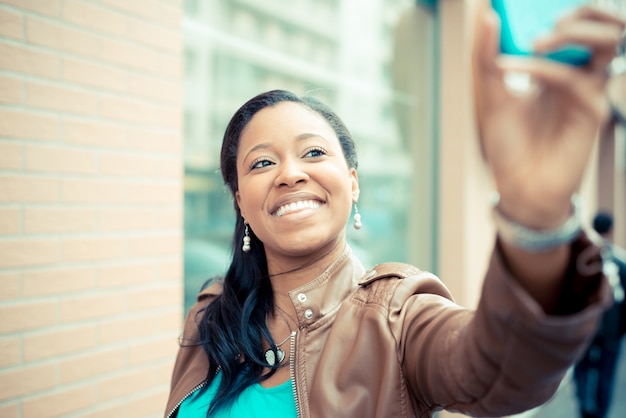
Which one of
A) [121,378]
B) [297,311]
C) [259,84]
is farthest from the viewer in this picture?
[259,84]

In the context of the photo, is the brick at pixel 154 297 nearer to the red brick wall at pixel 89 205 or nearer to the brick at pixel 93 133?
the red brick wall at pixel 89 205

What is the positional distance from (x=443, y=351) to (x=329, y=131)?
85cm

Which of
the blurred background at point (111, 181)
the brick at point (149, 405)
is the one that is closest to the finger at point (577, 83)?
the blurred background at point (111, 181)

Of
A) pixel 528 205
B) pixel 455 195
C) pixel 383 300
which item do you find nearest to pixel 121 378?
pixel 383 300

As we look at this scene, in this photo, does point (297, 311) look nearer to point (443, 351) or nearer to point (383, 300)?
point (383, 300)

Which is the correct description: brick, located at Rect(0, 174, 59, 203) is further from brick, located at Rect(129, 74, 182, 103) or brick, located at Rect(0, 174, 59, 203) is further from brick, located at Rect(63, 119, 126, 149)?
brick, located at Rect(129, 74, 182, 103)

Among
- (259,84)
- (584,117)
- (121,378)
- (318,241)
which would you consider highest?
(259,84)

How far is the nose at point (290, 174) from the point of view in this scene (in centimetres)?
151

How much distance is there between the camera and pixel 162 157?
2.24 metres

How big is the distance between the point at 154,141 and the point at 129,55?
37 cm

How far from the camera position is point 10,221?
176 centimetres

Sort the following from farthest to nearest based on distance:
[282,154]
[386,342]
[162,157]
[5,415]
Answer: [162,157]
[5,415]
[282,154]
[386,342]

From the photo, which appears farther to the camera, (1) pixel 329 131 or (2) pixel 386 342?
(1) pixel 329 131

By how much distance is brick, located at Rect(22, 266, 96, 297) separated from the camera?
181 cm
